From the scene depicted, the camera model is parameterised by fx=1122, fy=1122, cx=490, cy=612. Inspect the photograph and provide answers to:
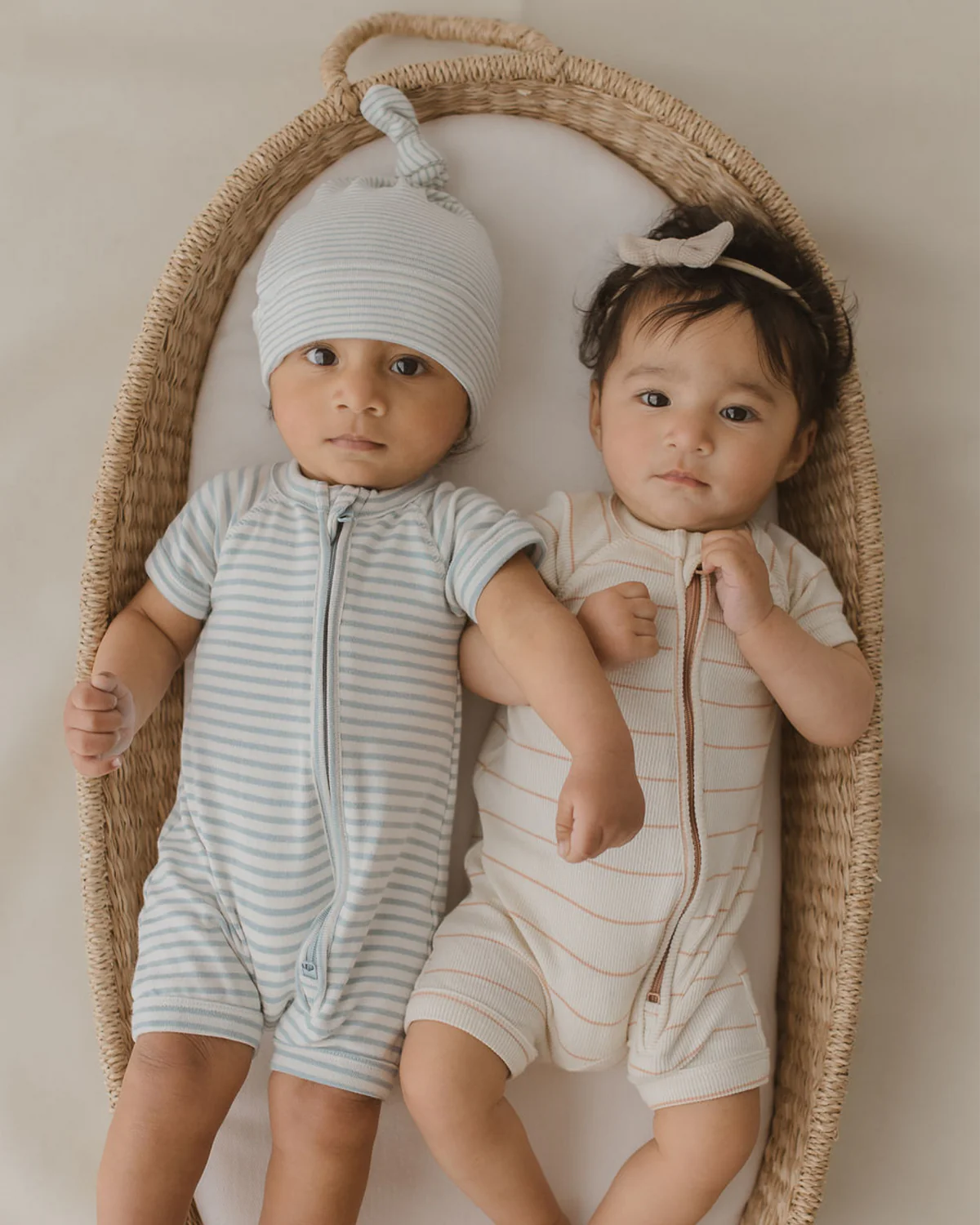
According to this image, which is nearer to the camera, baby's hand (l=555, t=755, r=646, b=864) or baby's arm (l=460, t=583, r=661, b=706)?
baby's hand (l=555, t=755, r=646, b=864)

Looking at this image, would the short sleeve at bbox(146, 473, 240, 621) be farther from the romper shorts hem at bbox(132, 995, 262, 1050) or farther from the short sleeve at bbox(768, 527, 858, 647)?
the short sleeve at bbox(768, 527, 858, 647)

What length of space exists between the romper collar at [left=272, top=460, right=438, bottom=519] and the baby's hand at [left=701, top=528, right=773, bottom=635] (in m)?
0.36

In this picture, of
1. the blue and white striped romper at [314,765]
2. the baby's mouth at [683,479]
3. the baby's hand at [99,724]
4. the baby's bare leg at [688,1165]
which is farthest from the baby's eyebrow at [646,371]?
the baby's bare leg at [688,1165]

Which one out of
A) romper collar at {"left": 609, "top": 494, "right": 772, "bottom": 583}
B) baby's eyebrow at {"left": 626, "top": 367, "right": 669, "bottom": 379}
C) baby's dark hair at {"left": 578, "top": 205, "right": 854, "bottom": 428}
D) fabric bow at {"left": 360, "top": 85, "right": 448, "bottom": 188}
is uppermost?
fabric bow at {"left": 360, "top": 85, "right": 448, "bottom": 188}

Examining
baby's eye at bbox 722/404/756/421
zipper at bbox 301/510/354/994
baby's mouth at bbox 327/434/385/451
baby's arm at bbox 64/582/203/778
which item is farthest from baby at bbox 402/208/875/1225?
baby's arm at bbox 64/582/203/778

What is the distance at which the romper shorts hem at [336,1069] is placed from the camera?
4.01 feet

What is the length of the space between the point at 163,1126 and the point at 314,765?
405 millimetres

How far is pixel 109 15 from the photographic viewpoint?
171 cm

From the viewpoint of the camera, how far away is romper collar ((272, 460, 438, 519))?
4.28 ft

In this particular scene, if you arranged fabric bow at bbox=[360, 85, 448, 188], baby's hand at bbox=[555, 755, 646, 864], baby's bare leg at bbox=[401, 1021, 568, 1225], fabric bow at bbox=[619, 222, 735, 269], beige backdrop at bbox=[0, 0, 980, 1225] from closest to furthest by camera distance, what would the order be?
baby's hand at bbox=[555, 755, 646, 864], baby's bare leg at bbox=[401, 1021, 568, 1225], fabric bow at bbox=[619, 222, 735, 269], fabric bow at bbox=[360, 85, 448, 188], beige backdrop at bbox=[0, 0, 980, 1225]

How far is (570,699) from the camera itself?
1.16 metres

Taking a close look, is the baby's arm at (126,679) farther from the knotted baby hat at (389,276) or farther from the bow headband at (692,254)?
the bow headband at (692,254)

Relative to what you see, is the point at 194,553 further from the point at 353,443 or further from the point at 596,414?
the point at 596,414

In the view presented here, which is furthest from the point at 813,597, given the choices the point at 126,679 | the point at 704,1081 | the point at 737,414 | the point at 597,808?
the point at 126,679
